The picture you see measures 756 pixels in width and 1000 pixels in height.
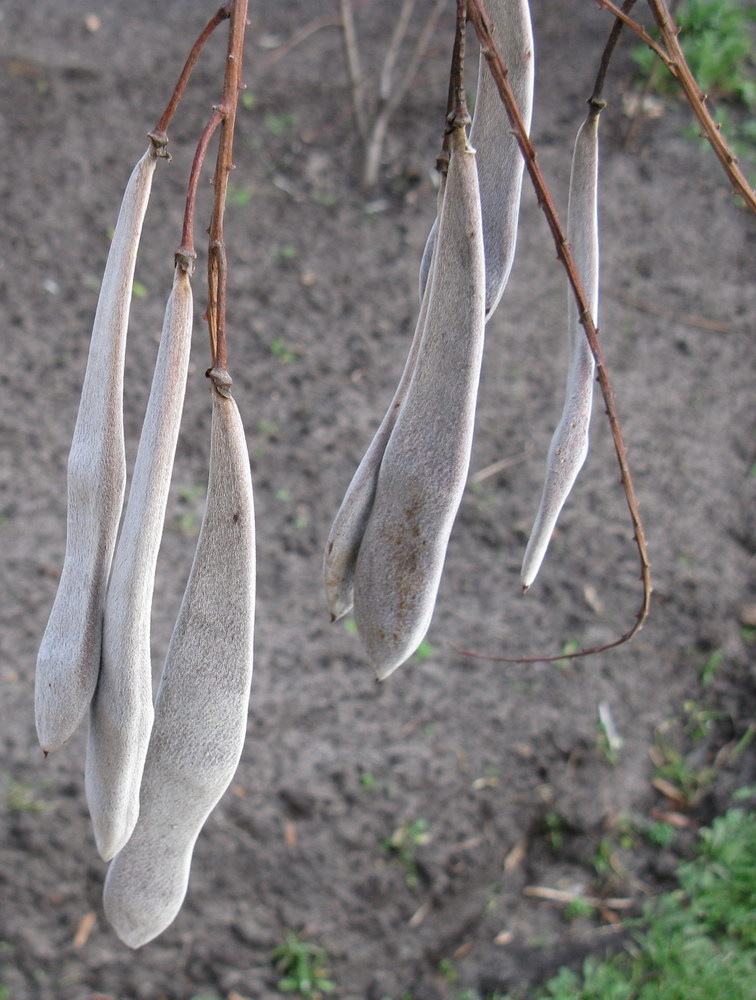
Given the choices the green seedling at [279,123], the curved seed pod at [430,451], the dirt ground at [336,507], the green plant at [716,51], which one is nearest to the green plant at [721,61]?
the green plant at [716,51]

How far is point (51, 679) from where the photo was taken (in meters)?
0.61

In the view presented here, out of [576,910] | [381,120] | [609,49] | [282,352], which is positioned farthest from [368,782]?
[381,120]

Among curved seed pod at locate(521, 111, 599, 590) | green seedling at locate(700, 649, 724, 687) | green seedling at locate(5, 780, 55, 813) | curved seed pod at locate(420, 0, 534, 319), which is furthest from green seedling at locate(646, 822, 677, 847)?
curved seed pod at locate(420, 0, 534, 319)

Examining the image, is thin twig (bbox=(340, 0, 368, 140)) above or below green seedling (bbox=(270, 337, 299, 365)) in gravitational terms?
above

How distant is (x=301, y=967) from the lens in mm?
1535

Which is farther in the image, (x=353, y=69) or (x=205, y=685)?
(x=353, y=69)

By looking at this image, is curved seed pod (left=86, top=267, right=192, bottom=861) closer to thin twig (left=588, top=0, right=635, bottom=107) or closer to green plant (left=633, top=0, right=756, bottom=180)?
thin twig (left=588, top=0, right=635, bottom=107)

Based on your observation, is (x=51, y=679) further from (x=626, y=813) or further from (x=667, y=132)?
(x=667, y=132)

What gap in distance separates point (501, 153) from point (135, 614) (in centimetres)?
40

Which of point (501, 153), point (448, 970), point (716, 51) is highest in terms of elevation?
point (501, 153)

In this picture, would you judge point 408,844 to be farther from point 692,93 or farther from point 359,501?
point 692,93

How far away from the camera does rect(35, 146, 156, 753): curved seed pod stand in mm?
577

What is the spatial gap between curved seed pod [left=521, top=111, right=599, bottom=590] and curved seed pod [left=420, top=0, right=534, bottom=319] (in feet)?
0.16

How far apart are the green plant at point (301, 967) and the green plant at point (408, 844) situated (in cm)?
19
